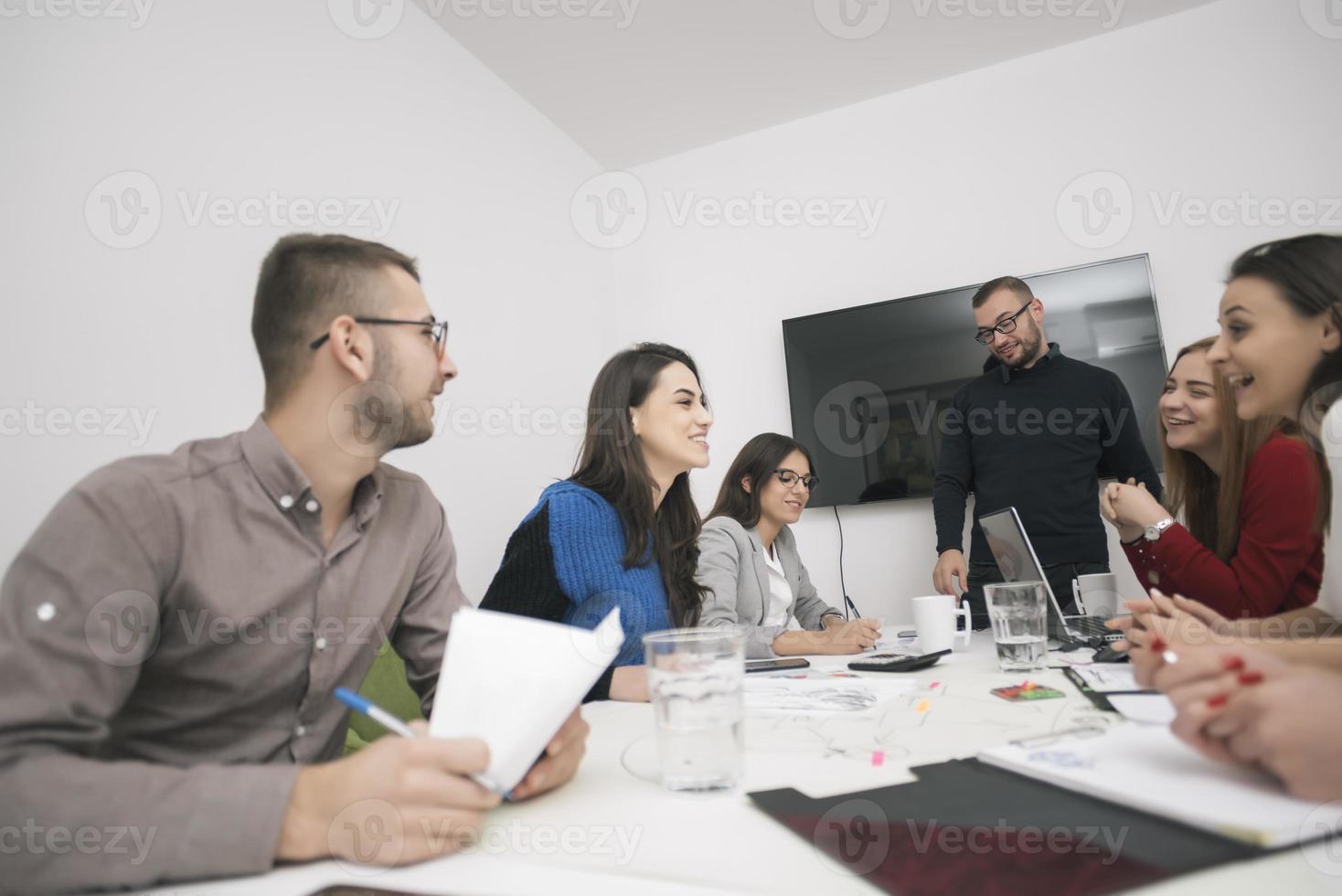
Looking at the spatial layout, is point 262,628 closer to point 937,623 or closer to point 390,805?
point 390,805

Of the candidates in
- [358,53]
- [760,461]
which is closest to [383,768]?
[760,461]

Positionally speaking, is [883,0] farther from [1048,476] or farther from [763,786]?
[763,786]

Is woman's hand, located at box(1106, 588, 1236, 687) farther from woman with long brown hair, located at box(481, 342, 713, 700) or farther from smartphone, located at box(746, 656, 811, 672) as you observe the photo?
woman with long brown hair, located at box(481, 342, 713, 700)

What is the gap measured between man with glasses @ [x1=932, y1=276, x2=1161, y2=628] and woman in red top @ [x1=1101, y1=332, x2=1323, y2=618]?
29.1 inches

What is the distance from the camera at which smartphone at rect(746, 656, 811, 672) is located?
147cm

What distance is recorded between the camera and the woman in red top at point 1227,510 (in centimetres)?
150

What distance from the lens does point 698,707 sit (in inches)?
28.9

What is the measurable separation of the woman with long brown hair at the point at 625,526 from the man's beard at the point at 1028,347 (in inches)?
59.8

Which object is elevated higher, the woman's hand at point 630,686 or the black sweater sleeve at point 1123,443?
the black sweater sleeve at point 1123,443

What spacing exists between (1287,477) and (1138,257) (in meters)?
1.94

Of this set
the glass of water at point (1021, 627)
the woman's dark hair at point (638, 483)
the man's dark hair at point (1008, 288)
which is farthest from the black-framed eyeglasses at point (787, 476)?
the glass of water at point (1021, 627)

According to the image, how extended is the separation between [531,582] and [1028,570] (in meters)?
1.08

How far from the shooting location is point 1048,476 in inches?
110

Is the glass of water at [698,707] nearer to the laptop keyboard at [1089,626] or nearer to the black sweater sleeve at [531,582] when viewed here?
the black sweater sleeve at [531,582]
